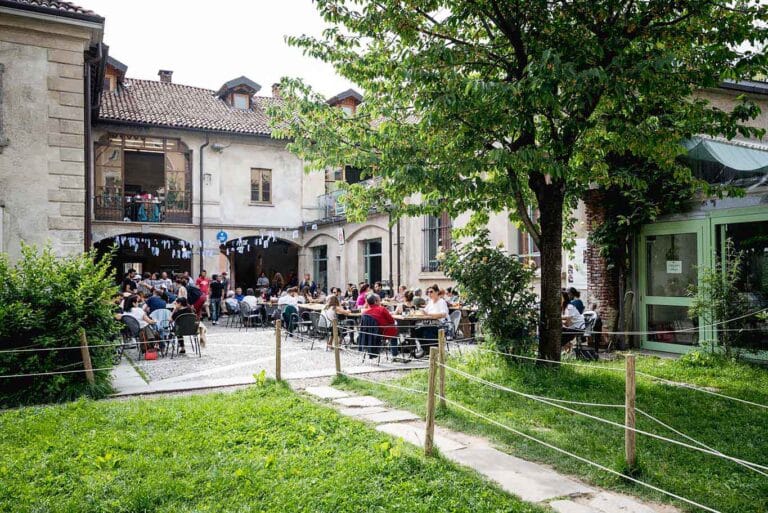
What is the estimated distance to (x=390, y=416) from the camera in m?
6.34

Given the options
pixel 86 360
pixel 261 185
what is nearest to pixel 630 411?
pixel 86 360

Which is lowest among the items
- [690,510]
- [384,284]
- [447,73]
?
[690,510]

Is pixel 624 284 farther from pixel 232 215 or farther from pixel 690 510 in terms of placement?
pixel 232 215

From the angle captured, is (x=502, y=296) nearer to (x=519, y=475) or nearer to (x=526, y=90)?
(x=526, y=90)

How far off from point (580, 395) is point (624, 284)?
479 centimetres

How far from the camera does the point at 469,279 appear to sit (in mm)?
8352

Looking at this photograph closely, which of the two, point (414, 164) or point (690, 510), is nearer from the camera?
point (690, 510)

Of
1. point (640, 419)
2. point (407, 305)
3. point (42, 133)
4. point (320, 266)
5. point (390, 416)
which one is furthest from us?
point (320, 266)

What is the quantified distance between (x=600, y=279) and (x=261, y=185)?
17.2 metres

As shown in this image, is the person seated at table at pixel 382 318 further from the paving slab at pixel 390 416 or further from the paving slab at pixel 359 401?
the paving slab at pixel 390 416

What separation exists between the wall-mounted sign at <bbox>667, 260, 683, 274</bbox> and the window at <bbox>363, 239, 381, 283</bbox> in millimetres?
11108

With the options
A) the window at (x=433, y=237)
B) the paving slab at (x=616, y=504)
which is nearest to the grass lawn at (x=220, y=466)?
the paving slab at (x=616, y=504)

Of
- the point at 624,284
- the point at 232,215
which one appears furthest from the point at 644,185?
the point at 232,215

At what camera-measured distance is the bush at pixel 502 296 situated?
8.22 m
